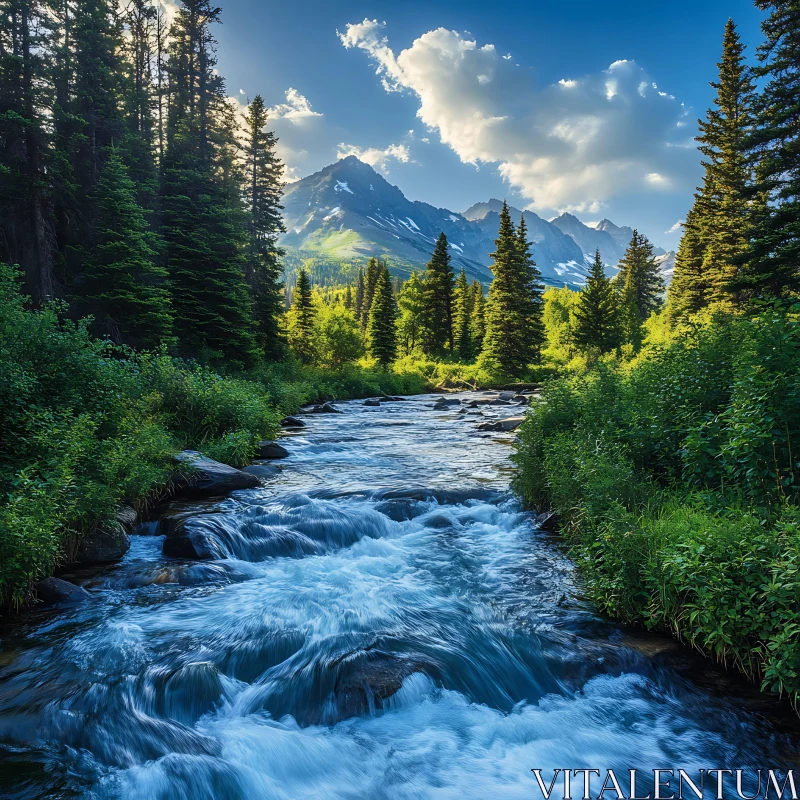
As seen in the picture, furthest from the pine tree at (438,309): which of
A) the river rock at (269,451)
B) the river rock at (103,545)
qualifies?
the river rock at (103,545)

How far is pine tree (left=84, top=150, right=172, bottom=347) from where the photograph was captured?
21.4m

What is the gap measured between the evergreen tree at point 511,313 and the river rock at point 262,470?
3701 centimetres

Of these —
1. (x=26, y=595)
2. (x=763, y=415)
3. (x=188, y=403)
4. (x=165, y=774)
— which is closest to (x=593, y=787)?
(x=165, y=774)

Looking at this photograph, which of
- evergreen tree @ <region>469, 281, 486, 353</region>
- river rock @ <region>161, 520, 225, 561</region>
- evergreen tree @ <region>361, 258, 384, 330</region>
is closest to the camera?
river rock @ <region>161, 520, 225, 561</region>

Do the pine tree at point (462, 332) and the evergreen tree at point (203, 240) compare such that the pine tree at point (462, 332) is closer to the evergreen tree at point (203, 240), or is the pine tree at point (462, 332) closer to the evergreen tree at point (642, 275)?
the evergreen tree at point (642, 275)

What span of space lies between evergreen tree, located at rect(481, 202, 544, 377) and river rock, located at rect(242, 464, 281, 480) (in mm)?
37014

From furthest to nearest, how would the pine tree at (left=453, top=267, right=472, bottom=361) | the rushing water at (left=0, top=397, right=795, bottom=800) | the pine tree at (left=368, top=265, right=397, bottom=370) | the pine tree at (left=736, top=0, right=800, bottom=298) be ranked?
the pine tree at (left=453, top=267, right=472, bottom=361) < the pine tree at (left=368, top=265, right=397, bottom=370) < the pine tree at (left=736, top=0, right=800, bottom=298) < the rushing water at (left=0, top=397, right=795, bottom=800)

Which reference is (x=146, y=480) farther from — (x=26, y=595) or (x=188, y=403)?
(x=188, y=403)

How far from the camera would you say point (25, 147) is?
810 inches

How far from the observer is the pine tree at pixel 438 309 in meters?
58.8

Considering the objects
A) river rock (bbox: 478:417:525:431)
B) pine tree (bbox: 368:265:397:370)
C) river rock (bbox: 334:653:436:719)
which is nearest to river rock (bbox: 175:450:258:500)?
river rock (bbox: 334:653:436:719)

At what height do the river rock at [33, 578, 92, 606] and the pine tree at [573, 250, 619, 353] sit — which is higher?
the pine tree at [573, 250, 619, 353]

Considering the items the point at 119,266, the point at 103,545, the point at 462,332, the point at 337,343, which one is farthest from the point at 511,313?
the point at 103,545

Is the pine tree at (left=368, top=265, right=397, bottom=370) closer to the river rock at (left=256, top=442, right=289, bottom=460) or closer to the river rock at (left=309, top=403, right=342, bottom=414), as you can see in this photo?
the river rock at (left=309, top=403, right=342, bottom=414)
